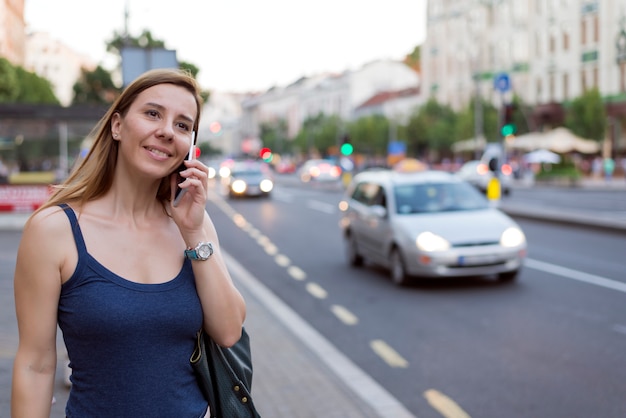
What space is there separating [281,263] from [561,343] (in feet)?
25.9

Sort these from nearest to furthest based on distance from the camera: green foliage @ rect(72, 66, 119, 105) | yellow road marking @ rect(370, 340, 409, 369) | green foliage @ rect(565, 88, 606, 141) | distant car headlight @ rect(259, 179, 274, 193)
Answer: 1. yellow road marking @ rect(370, 340, 409, 369)
2. distant car headlight @ rect(259, 179, 274, 193)
3. green foliage @ rect(565, 88, 606, 141)
4. green foliage @ rect(72, 66, 119, 105)

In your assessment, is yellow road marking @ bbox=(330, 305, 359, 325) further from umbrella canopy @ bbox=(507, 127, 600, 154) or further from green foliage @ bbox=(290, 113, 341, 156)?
green foliage @ bbox=(290, 113, 341, 156)

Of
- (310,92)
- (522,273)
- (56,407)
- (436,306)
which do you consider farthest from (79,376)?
(310,92)

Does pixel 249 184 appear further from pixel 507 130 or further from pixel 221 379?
pixel 221 379

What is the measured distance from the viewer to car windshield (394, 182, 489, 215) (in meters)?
13.1

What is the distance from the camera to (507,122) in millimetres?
25188

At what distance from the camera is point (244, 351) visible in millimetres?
2729

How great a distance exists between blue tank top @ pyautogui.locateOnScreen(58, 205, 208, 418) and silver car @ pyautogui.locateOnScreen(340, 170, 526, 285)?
31.5ft

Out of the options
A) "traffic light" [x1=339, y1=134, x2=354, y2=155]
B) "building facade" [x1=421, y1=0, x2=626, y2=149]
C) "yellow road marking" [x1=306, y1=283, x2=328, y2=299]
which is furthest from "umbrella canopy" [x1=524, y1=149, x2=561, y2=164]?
"yellow road marking" [x1=306, y1=283, x2=328, y2=299]

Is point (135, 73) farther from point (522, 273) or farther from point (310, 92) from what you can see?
point (310, 92)

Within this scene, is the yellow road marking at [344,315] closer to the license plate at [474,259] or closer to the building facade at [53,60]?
the license plate at [474,259]

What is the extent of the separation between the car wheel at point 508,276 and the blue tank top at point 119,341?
411 inches

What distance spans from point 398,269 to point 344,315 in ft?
7.56

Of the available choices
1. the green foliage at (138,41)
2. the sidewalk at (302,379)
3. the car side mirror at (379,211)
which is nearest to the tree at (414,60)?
the green foliage at (138,41)
